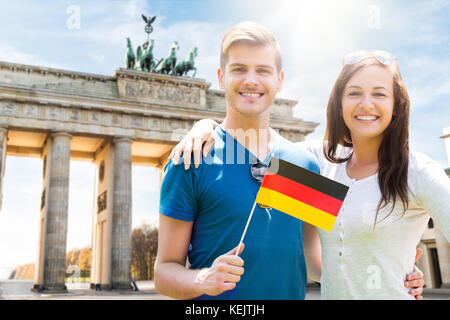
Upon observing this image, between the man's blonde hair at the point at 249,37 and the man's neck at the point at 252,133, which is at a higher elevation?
the man's blonde hair at the point at 249,37

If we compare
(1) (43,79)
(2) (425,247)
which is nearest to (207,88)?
(1) (43,79)

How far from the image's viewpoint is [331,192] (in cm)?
217

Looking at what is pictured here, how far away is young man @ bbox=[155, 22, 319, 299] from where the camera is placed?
2.25 meters

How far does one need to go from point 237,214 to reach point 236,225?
6 centimetres

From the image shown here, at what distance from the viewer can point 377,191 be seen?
2512 mm

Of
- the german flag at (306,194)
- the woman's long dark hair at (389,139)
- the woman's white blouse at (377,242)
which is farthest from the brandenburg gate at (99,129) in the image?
the german flag at (306,194)

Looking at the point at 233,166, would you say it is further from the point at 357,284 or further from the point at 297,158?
the point at 357,284

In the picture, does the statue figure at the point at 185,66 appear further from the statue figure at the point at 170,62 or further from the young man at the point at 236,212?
the young man at the point at 236,212

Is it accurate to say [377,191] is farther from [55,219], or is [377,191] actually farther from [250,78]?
[55,219]

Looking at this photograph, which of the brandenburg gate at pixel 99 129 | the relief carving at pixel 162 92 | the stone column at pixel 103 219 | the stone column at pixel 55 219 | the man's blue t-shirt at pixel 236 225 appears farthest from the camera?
the relief carving at pixel 162 92

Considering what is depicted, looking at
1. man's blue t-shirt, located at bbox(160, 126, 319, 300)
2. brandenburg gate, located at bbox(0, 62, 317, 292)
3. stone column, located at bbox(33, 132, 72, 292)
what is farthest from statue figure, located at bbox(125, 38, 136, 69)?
man's blue t-shirt, located at bbox(160, 126, 319, 300)

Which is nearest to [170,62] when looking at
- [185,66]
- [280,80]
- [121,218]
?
[185,66]

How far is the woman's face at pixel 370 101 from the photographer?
2.54 metres

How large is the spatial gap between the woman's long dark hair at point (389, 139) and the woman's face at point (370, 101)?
1.7 inches
